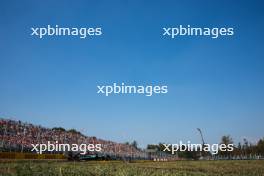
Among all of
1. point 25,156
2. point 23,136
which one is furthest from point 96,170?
point 23,136

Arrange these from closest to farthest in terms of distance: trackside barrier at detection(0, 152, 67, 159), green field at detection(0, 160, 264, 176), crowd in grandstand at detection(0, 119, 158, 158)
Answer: green field at detection(0, 160, 264, 176) < trackside barrier at detection(0, 152, 67, 159) < crowd in grandstand at detection(0, 119, 158, 158)

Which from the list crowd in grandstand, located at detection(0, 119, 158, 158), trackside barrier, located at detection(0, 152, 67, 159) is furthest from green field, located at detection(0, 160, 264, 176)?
crowd in grandstand, located at detection(0, 119, 158, 158)

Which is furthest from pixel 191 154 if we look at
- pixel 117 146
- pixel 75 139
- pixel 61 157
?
pixel 61 157

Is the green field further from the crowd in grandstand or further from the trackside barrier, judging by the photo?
the crowd in grandstand

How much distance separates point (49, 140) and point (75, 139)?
1359cm

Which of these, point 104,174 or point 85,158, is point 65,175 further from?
point 85,158

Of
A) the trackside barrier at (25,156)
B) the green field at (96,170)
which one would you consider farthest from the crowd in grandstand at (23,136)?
the green field at (96,170)

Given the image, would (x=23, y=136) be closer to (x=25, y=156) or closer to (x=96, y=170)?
(x=25, y=156)

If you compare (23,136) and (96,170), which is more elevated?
(23,136)

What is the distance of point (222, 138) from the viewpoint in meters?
143

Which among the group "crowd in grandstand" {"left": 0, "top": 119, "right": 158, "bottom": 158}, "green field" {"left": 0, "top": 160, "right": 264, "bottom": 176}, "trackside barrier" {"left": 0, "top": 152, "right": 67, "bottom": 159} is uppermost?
"crowd in grandstand" {"left": 0, "top": 119, "right": 158, "bottom": 158}

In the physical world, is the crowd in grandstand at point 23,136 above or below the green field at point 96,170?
above

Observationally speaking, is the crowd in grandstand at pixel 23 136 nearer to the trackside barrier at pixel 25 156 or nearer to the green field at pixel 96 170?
the trackside barrier at pixel 25 156

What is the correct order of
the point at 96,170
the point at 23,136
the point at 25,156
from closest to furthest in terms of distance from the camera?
the point at 96,170, the point at 25,156, the point at 23,136
